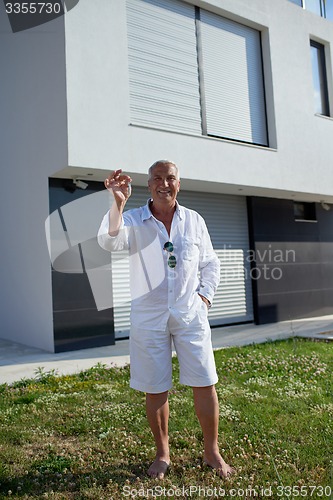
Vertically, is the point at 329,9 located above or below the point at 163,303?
A: above

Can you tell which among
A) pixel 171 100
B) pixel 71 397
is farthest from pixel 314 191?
pixel 71 397

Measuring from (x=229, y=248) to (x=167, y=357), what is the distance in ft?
26.5

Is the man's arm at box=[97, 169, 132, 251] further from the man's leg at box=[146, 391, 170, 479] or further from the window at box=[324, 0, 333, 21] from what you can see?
the window at box=[324, 0, 333, 21]

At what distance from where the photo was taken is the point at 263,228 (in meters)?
11.2

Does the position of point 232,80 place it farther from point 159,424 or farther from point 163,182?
point 159,424

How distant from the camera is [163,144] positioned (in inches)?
322

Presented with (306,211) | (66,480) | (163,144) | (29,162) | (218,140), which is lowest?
(66,480)

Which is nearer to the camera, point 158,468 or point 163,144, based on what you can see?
point 158,468

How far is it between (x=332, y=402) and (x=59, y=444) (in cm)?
261

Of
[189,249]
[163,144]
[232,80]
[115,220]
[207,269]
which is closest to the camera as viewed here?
[115,220]

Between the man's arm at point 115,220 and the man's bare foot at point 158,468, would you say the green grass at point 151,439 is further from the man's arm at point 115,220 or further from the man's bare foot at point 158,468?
the man's arm at point 115,220

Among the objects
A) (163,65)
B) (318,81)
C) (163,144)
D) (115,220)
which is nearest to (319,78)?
(318,81)

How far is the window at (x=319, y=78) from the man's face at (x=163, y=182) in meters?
9.87

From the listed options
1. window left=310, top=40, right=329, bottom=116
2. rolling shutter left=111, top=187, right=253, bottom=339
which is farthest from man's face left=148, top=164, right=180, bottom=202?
window left=310, top=40, right=329, bottom=116
